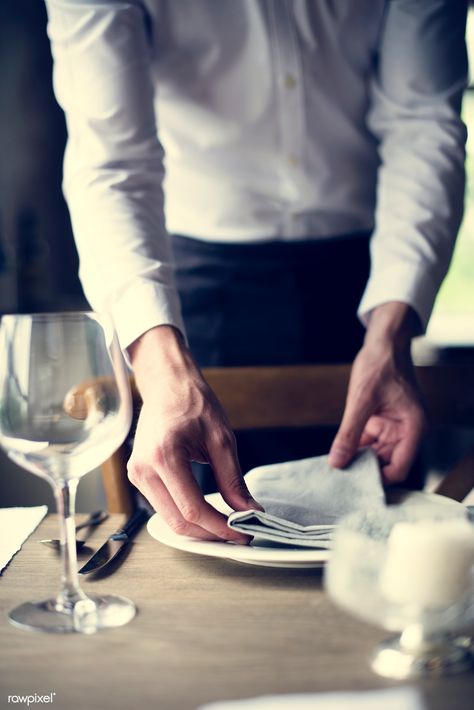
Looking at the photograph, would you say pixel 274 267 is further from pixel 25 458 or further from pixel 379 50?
pixel 25 458

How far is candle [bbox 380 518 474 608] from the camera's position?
452mm

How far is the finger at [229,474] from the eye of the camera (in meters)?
0.70

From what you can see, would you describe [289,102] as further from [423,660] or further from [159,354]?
[423,660]

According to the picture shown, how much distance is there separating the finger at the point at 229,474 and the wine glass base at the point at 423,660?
0.22 meters

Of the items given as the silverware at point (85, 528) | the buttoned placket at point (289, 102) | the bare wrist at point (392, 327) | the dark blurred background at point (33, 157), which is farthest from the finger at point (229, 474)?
the dark blurred background at point (33, 157)

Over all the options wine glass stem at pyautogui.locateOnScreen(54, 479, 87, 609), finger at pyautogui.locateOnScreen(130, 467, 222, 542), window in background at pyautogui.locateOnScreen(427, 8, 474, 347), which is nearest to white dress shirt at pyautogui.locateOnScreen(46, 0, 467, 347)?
finger at pyautogui.locateOnScreen(130, 467, 222, 542)

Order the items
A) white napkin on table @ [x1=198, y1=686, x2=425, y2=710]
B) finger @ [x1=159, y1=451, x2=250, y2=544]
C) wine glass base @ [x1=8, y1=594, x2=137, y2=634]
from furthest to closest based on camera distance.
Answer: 1. finger @ [x1=159, y1=451, x2=250, y2=544]
2. wine glass base @ [x1=8, y1=594, x2=137, y2=634]
3. white napkin on table @ [x1=198, y1=686, x2=425, y2=710]

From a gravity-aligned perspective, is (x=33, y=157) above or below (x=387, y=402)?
below

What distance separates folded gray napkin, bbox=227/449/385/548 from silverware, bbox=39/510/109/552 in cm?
15

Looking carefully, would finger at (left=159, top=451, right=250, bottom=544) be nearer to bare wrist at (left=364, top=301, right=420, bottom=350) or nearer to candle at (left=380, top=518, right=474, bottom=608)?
candle at (left=380, top=518, right=474, bottom=608)

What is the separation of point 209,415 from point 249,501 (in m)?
0.09

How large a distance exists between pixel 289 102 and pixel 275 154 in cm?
8

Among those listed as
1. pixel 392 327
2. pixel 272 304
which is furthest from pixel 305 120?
pixel 392 327

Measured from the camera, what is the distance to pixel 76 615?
55 centimetres
